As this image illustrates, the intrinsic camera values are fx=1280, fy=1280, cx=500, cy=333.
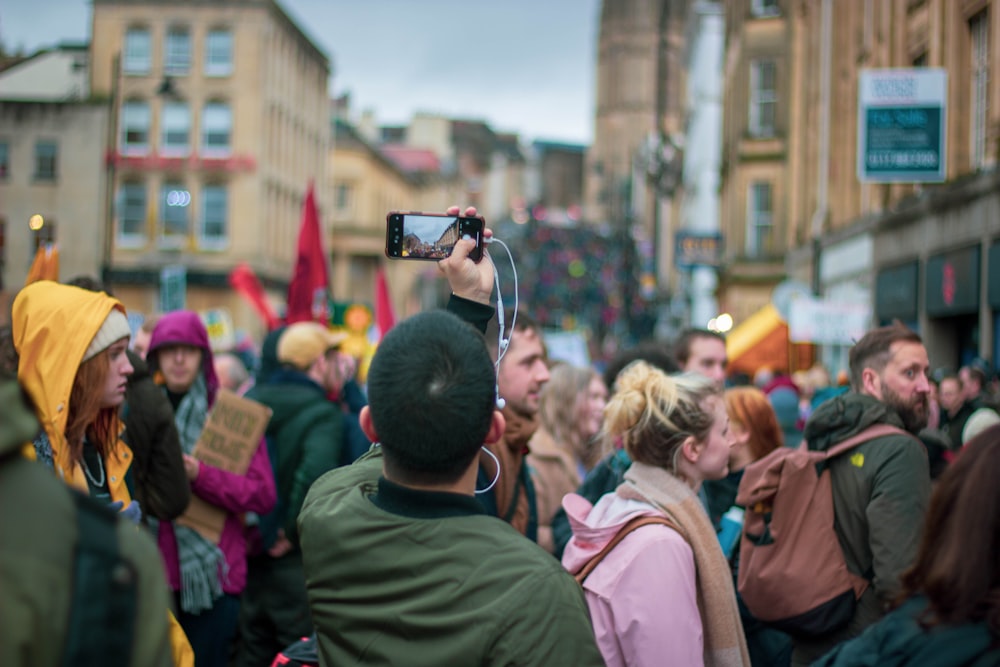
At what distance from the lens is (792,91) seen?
3456 centimetres

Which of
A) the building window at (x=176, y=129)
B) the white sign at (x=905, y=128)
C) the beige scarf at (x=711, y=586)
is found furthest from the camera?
the building window at (x=176, y=129)

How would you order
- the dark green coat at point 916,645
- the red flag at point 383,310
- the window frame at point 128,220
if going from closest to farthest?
the dark green coat at point 916,645 < the red flag at point 383,310 < the window frame at point 128,220

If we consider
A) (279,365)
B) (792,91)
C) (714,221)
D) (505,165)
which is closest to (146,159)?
(714,221)

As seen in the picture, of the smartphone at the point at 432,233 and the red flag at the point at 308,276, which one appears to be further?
the red flag at the point at 308,276

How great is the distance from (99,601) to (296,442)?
4892 mm

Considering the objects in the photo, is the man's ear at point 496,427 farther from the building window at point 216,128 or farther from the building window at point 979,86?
the building window at point 216,128

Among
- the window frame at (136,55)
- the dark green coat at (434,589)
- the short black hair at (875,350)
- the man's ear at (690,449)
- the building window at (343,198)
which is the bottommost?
the dark green coat at (434,589)

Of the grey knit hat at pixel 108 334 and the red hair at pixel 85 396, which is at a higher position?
the grey knit hat at pixel 108 334

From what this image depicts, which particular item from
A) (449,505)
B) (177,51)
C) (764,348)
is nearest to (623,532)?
(449,505)

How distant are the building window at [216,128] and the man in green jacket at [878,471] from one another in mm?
46703

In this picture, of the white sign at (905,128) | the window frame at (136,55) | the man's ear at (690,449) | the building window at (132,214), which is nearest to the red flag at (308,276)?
the man's ear at (690,449)

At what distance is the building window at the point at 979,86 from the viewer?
57.2 feet

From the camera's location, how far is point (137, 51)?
1966 inches

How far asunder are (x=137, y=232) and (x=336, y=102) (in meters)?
54.7
